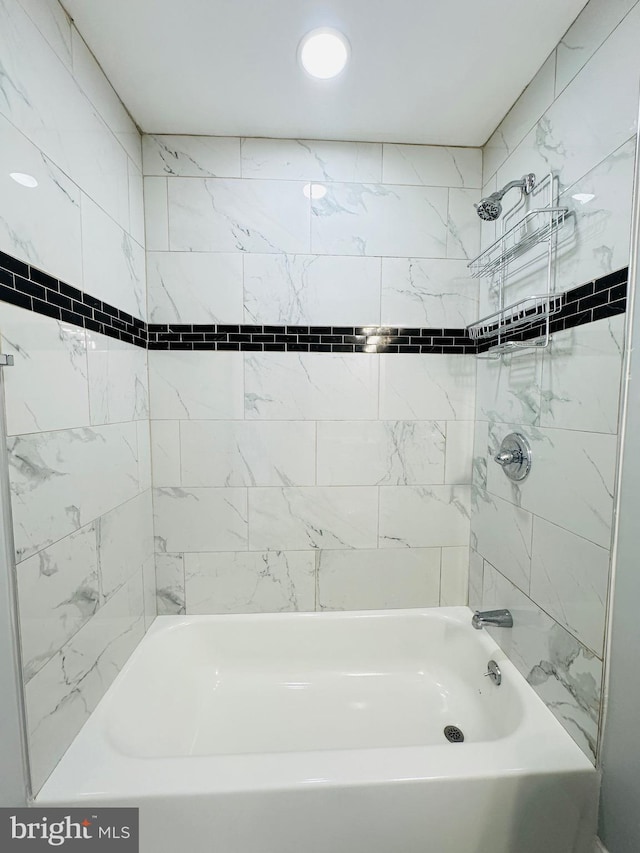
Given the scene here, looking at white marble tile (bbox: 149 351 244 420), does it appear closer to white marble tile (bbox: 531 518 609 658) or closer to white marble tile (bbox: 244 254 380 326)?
white marble tile (bbox: 244 254 380 326)

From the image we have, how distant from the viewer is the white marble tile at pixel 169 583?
165cm

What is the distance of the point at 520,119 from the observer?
1.33 meters

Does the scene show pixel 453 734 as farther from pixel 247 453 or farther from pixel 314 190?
pixel 314 190

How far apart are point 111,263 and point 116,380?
0.40 meters

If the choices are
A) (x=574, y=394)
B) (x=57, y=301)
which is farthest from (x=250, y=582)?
(x=574, y=394)

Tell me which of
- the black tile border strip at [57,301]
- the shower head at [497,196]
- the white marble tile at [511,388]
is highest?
the shower head at [497,196]

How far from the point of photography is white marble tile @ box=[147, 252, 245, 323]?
61.4 inches

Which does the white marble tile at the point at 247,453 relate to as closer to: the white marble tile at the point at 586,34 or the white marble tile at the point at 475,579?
the white marble tile at the point at 475,579

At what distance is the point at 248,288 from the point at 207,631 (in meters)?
1.53

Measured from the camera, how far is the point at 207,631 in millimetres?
1654

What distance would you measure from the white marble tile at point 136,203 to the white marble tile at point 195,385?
472 millimetres

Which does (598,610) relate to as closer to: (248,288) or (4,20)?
(248,288)

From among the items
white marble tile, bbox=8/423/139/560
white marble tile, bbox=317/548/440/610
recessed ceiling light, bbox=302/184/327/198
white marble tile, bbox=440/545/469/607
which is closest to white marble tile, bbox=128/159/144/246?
recessed ceiling light, bbox=302/184/327/198

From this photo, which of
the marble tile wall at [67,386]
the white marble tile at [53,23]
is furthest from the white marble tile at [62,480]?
the white marble tile at [53,23]
